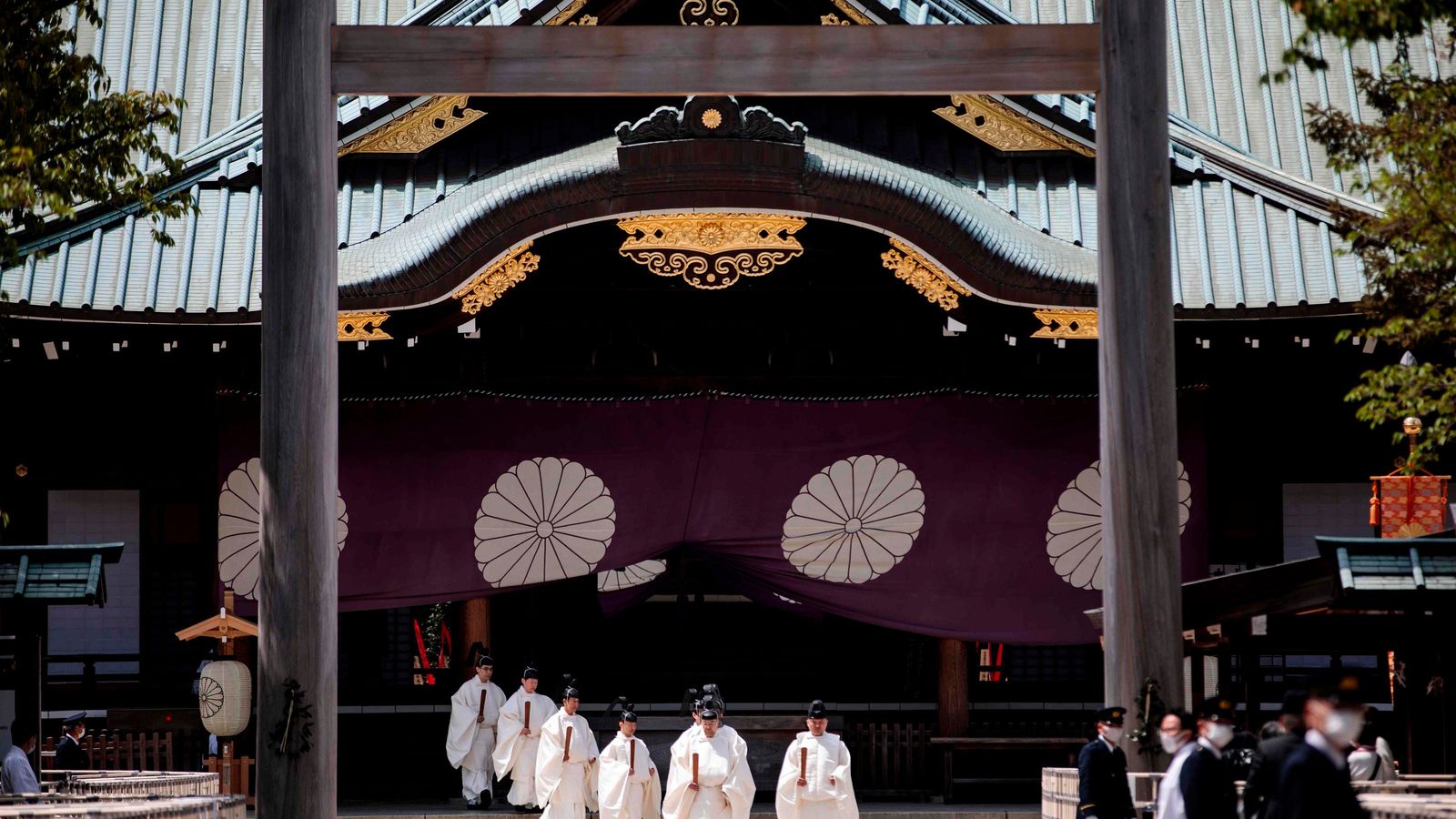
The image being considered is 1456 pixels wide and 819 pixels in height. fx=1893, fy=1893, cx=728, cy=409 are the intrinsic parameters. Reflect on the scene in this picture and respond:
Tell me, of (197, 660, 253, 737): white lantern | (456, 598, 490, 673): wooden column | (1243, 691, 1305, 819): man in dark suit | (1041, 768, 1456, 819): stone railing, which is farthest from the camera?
(456, 598, 490, 673): wooden column

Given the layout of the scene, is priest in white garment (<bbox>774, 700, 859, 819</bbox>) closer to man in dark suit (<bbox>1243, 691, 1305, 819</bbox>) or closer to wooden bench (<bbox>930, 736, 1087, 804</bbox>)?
wooden bench (<bbox>930, 736, 1087, 804</bbox>)

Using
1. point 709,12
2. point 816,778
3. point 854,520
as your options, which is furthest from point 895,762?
point 709,12

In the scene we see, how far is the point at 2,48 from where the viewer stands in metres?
9.51

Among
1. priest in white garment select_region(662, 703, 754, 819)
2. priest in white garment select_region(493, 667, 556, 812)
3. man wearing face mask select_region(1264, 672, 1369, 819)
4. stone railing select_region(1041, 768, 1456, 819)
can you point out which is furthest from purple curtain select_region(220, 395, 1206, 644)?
man wearing face mask select_region(1264, 672, 1369, 819)

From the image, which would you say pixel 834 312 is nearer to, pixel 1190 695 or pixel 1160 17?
pixel 1190 695

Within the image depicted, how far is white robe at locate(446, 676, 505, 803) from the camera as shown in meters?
15.4

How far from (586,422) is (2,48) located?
6.81m

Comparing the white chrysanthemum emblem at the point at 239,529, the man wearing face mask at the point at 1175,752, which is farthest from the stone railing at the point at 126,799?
the man wearing face mask at the point at 1175,752

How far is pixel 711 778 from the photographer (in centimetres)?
1449

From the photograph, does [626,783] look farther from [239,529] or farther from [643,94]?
[643,94]

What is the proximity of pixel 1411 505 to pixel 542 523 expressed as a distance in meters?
6.64

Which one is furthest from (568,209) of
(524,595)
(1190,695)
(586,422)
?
(1190,695)

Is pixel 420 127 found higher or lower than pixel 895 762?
higher

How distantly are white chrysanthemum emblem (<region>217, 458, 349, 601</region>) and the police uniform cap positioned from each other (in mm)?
7898
